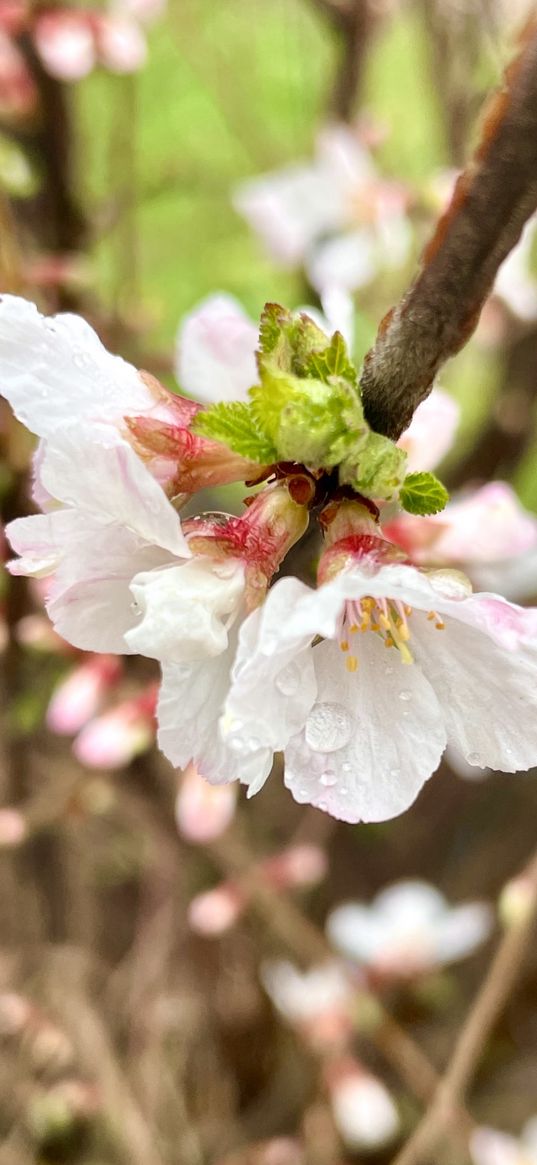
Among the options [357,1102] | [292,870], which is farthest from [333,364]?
[357,1102]

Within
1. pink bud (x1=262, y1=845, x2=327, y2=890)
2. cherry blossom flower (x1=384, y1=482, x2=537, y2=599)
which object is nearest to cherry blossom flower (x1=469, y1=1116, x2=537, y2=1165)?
pink bud (x1=262, y1=845, x2=327, y2=890)

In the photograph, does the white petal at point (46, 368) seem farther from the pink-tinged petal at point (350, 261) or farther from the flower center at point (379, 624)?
the pink-tinged petal at point (350, 261)

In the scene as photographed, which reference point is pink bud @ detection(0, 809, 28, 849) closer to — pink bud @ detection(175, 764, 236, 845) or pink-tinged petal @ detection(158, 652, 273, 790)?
pink bud @ detection(175, 764, 236, 845)

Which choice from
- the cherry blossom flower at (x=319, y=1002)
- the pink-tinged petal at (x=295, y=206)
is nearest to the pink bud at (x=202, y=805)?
the cherry blossom flower at (x=319, y=1002)

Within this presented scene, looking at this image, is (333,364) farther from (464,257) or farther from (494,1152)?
(494,1152)

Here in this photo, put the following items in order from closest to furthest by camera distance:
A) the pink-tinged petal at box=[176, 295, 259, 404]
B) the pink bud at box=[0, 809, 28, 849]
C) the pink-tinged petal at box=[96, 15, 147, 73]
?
the pink-tinged petal at box=[176, 295, 259, 404] → the pink bud at box=[0, 809, 28, 849] → the pink-tinged petal at box=[96, 15, 147, 73]

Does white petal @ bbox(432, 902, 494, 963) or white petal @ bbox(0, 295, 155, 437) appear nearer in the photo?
white petal @ bbox(0, 295, 155, 437)
